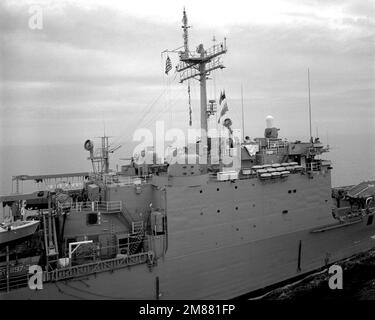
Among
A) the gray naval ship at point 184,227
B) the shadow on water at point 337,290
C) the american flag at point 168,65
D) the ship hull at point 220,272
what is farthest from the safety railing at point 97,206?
the shadow on water at point 337,290

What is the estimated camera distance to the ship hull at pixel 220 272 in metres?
11.2

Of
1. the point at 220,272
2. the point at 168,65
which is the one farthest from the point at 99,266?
the point at 168,65

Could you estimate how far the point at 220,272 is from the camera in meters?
13.0

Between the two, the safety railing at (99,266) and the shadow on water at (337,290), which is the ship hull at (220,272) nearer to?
the safety railing at (99,266)

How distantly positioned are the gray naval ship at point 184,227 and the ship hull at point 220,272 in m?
0.04

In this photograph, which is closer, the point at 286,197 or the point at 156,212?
the point at 156,212

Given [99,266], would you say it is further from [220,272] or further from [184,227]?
[220,272]

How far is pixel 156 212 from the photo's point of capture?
12398 mm

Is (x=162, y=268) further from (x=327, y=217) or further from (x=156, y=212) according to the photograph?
(x=327, y=217)

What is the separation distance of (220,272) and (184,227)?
225 cm
